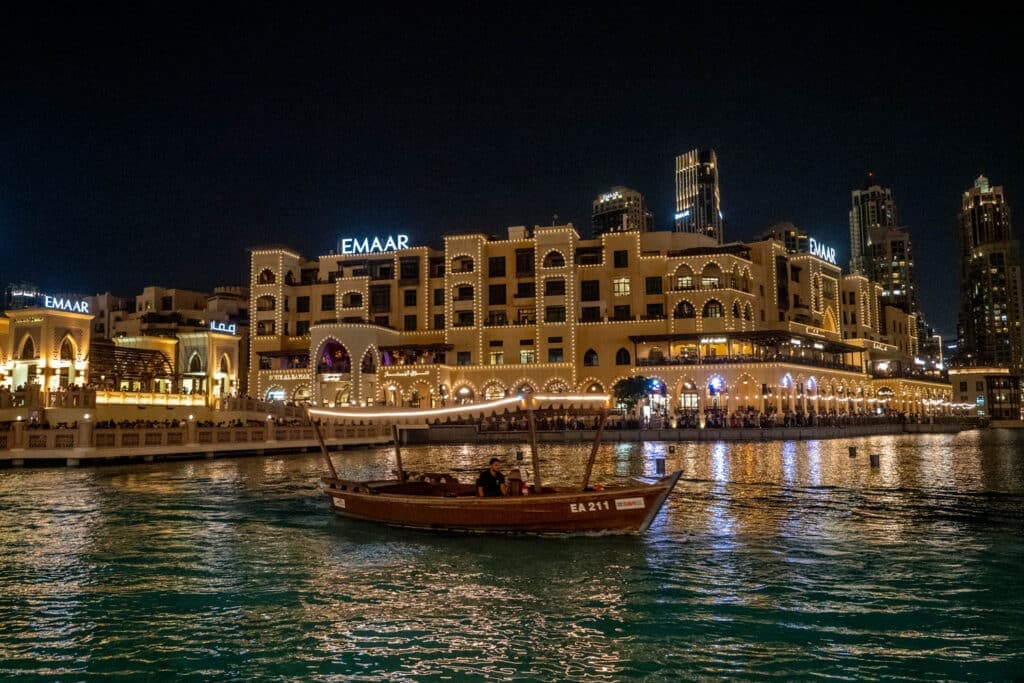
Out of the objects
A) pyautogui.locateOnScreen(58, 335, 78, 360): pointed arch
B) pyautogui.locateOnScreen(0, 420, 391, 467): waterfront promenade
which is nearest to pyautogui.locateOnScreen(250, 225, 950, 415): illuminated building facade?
pyautogui.locateOnScreen(58, 335, 78, 360): pointed arch

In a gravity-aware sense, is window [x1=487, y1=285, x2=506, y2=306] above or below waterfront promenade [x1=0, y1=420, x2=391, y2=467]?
above

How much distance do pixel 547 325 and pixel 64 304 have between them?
41.7 metres

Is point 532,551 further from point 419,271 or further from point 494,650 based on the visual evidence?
point 419,271

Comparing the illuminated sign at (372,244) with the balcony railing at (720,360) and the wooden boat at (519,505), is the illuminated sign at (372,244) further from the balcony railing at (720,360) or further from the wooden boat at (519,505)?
the wooden boat at (519,505)

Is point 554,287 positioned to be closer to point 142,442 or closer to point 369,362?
point 369,362

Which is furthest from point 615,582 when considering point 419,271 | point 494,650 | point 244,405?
point 419,271

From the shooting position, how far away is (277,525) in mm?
21516

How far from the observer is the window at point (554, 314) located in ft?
263

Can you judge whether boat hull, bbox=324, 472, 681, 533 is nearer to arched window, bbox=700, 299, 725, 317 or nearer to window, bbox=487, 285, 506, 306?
arched window, bbox=700, 299, 725, 317

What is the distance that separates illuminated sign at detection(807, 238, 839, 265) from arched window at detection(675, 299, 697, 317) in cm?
2533

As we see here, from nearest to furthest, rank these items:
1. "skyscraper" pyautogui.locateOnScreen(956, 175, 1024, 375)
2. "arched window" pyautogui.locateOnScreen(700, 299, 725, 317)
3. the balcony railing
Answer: the balcony railing, "arched window" pyautogui.locateOnScreen(700, 299, 725, 317), "skyscraper" pyautogui.locateOnScreen(956, 175, 1024, 375)

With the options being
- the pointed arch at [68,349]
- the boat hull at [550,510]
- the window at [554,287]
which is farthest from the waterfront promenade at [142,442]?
the window at [554,287]

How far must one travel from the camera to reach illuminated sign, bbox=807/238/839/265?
9712 centimetres

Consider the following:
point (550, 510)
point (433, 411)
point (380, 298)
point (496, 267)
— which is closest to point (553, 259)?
point (496, 267)
